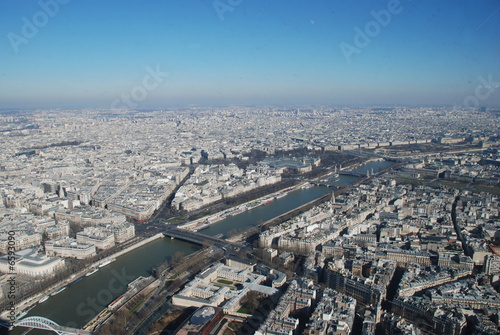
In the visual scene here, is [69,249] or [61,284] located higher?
[69,249]

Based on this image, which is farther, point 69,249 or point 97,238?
point 97,238

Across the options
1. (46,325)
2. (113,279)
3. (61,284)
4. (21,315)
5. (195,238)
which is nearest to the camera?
(46,325)

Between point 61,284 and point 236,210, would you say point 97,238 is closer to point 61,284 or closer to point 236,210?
point 61,284

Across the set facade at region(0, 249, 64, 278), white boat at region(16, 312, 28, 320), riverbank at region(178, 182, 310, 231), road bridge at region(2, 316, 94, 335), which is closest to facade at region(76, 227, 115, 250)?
facade at region(0, 249, 64, 278)

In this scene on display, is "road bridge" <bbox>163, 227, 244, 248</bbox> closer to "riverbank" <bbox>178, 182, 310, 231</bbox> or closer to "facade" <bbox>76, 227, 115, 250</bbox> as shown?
"riverbank" <bbox>178, 182, 310, 231</bbox>

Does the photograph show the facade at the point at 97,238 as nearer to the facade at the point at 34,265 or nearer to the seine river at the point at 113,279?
the seine river at the point at 113,279

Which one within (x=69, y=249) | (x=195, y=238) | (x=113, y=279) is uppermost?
(x=69, y=249)

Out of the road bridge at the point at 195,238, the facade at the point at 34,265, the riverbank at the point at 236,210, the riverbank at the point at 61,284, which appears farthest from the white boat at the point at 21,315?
the riverbank at the point at 236,210

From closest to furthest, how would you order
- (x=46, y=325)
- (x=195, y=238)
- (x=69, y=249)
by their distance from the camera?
(x=46, y=325), (x=69, y=249), (x=195, y=238)

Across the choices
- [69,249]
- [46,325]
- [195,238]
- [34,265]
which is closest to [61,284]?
[34,265]
